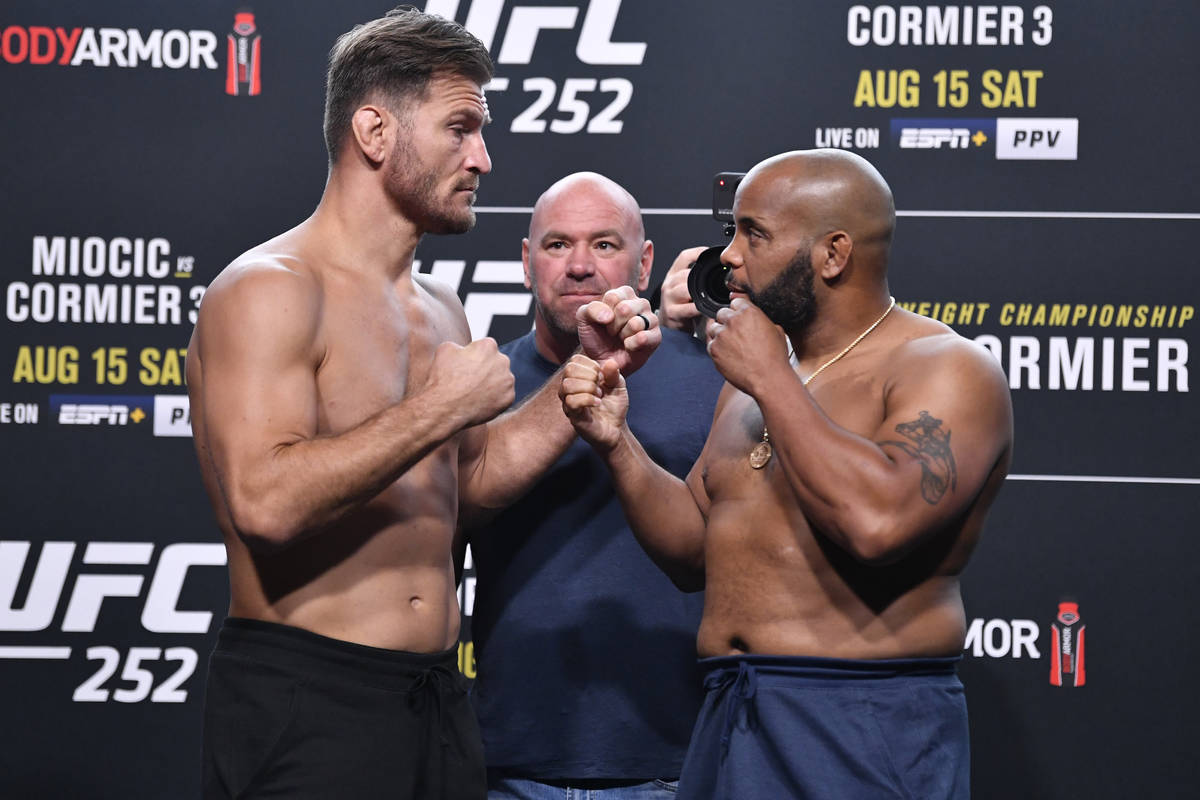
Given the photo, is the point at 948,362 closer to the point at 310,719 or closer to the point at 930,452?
the point at 930,452

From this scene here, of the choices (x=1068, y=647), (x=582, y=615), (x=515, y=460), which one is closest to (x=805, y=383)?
(x=515, y=460)

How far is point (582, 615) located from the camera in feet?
7.18

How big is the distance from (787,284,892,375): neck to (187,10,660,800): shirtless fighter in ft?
0.85

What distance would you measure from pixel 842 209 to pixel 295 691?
1.00 metres

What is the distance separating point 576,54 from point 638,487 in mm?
1461

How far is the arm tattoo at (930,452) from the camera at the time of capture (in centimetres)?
164

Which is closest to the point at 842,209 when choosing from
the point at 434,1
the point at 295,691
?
the point at 295,691

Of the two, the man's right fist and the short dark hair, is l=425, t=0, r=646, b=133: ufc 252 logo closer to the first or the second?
the short dark hair

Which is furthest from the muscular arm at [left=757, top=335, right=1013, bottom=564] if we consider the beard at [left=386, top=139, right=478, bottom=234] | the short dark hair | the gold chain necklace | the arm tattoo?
the short dark hair

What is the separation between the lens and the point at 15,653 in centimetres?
305

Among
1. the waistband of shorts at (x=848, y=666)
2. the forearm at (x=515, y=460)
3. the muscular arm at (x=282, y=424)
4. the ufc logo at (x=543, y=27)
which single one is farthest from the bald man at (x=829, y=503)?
the ufc logo at (x=543, y=27)

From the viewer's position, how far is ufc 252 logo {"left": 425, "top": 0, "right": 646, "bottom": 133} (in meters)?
3.06

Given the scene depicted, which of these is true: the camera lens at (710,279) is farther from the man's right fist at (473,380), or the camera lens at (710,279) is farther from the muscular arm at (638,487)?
the man's right fist at (473,380)

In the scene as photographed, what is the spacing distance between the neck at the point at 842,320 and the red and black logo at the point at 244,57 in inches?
69.5
